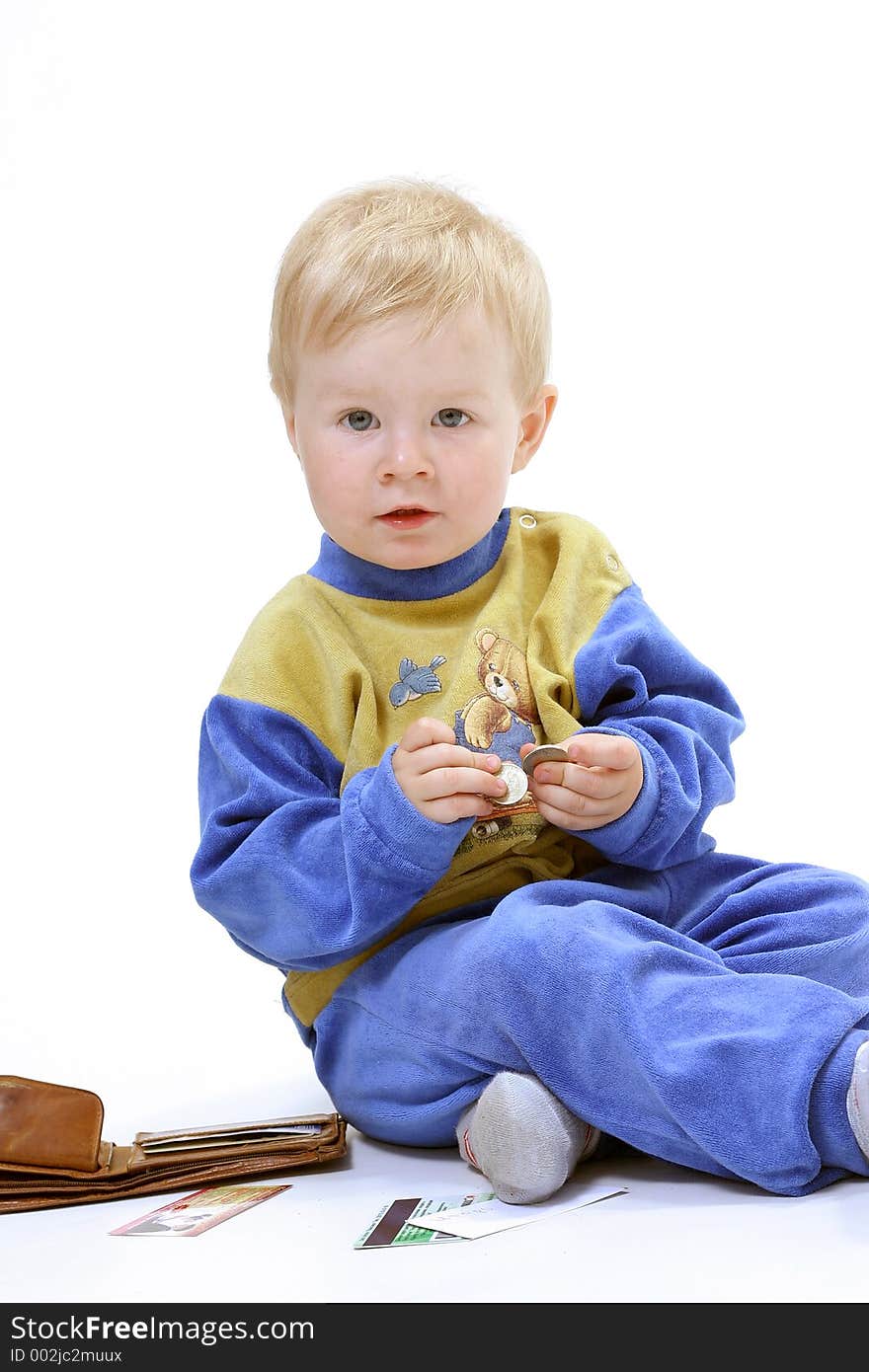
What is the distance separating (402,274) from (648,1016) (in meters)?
0.93

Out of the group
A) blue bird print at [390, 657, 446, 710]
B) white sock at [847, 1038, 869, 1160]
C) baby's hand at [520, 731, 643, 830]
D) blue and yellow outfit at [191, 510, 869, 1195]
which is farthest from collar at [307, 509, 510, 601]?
white sock at [847, 1038, 869, 1160]

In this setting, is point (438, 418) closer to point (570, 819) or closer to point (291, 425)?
point (291, 425)

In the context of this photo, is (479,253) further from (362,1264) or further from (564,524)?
(362,1264)

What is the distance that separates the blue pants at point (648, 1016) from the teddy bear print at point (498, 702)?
0.21 metres

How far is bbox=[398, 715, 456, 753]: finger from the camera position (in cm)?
184

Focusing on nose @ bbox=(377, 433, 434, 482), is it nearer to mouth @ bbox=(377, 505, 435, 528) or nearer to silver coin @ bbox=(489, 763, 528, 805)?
mouth @ bbox=(377, 505, 435, 528)

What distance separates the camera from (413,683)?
2098 millimetres

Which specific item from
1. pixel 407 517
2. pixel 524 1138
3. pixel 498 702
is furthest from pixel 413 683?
pixel 524 1138

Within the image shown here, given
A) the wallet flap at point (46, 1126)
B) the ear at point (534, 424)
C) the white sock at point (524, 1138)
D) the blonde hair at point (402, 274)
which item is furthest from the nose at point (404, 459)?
the wallet flap at point (46, 1126)

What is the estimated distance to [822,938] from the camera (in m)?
1.92

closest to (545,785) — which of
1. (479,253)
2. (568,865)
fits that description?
(568,865)

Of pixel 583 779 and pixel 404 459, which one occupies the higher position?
pixel 404 459

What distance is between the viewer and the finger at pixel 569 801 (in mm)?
1914
